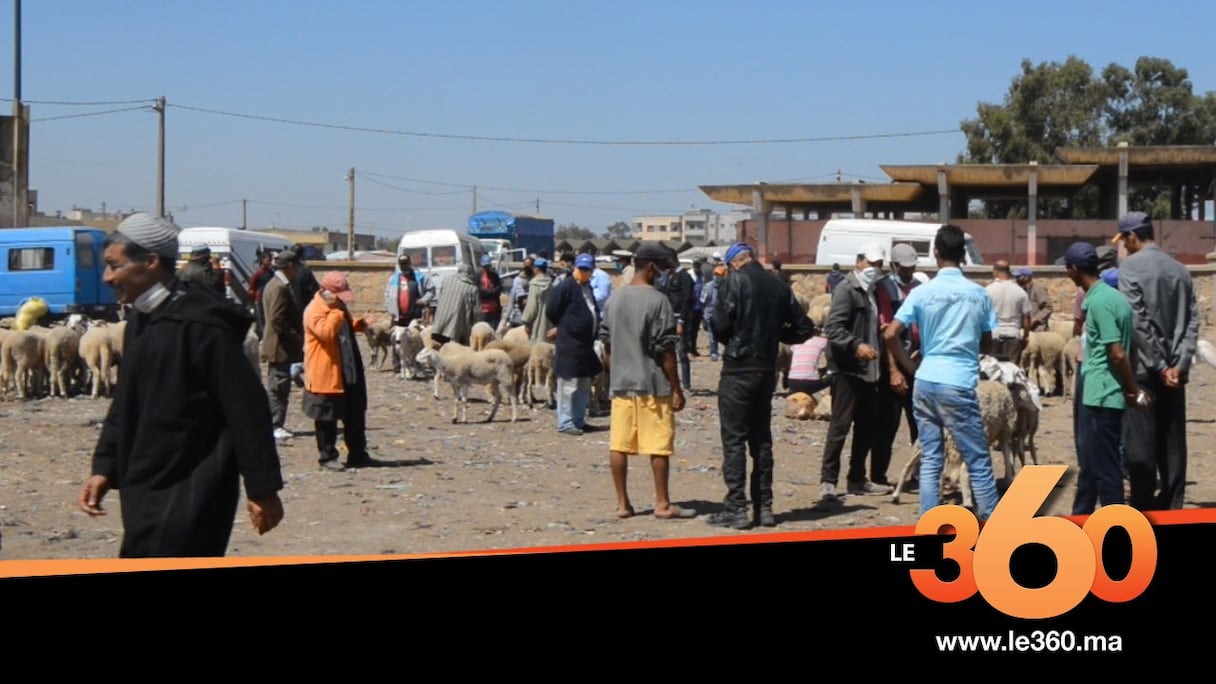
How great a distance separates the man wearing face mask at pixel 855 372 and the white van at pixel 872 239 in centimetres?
1646

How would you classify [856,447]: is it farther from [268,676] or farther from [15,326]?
[15,326]

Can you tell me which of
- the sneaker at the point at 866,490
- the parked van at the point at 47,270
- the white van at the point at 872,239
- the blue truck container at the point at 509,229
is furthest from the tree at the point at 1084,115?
the sneaker at the point at 866,490

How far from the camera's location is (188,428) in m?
4.78

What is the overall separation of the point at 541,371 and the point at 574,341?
2.37 meters

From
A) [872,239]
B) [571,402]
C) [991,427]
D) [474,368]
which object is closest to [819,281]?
[872,239]

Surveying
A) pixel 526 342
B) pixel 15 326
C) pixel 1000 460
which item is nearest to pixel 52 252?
pixel 15 326

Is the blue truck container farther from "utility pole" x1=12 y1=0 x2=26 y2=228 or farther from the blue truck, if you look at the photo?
"utility pole" x1=12 y1=0 x2=26 y2=228

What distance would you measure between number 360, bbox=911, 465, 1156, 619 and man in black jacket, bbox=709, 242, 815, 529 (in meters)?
2.52

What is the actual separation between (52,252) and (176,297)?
85.5ft

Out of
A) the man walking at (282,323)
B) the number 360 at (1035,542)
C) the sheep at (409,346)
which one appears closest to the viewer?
the number 360 at (1035,542)

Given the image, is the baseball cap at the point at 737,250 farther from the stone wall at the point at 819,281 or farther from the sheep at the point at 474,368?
the stone wall at the point at 819,281

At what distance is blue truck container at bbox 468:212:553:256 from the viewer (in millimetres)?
56969

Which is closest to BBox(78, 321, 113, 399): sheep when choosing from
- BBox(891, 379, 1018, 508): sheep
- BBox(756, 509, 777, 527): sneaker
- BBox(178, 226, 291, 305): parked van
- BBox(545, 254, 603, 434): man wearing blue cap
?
BBox(545, 254, 603, 434): man wearing blue cap

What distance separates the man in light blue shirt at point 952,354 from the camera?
25.5 feet
